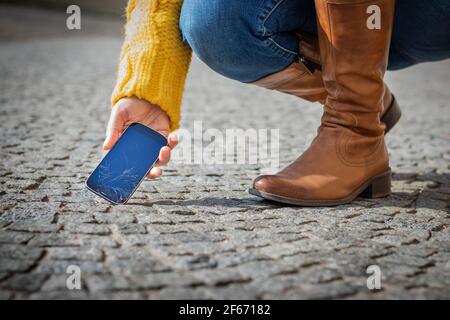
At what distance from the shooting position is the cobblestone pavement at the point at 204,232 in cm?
137

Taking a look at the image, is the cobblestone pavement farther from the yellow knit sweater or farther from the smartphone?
the yellow knit sweater

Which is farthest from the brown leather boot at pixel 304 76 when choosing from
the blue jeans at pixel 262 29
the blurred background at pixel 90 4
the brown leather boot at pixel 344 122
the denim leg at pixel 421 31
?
the blurred background at pixel 90 4

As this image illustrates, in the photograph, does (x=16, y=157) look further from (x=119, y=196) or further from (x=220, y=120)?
(x=220, y=120)

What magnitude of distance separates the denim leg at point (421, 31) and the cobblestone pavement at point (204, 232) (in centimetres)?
64

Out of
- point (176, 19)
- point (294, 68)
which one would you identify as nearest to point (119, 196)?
point (176, 19)

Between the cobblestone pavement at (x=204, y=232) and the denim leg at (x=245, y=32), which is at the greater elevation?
the denim leg at (x=245, y=32)

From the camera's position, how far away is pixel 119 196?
199 centimetres

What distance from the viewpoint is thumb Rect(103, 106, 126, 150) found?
198 cm

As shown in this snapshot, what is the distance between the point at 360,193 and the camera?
7.27 ft

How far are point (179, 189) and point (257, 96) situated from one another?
3.69m

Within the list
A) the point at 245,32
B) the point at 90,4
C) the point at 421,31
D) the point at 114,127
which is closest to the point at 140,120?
the point at 114,127

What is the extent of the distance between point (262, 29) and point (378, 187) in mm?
839

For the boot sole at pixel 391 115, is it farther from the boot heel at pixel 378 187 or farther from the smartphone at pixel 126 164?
the smartphone at pixel 126 164

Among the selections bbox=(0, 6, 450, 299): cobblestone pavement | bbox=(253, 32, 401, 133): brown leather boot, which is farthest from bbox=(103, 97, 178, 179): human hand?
bbox=(253, 32, 401, 133): brown leather boot
